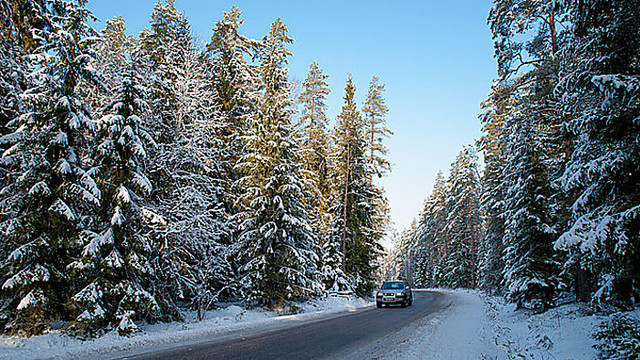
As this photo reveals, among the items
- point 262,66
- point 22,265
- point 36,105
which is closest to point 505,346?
point 22,265

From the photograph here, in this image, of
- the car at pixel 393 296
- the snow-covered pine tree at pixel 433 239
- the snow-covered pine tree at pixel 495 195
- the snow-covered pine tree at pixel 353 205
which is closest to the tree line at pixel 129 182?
the snow-covered pine tree at pixel 353 205

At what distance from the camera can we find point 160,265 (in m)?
14.3

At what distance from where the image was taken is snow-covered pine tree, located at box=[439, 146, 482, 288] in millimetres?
43375

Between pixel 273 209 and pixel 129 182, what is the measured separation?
7.56 metres

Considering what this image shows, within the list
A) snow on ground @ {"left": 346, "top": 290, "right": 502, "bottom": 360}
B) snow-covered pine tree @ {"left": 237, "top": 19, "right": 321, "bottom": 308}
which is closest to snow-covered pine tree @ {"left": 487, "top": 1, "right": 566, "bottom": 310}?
snow on ground @ {"left": 346, "top": 290, "right": 502, "bottom": 360}

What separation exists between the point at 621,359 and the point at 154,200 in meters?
15.7

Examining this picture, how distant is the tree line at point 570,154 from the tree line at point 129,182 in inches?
408

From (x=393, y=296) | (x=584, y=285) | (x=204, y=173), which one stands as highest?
(x=204, y=173)

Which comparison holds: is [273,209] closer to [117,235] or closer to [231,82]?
[117,235]

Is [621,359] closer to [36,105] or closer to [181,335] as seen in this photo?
[181,335]

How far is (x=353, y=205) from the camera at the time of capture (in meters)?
27.6

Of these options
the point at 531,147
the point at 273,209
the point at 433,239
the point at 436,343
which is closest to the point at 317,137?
the point at 273,209

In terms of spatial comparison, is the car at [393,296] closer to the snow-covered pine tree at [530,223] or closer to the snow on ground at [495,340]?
the snow-covered pine tree at [530,223]

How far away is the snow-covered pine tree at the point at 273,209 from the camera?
58.0 feet
